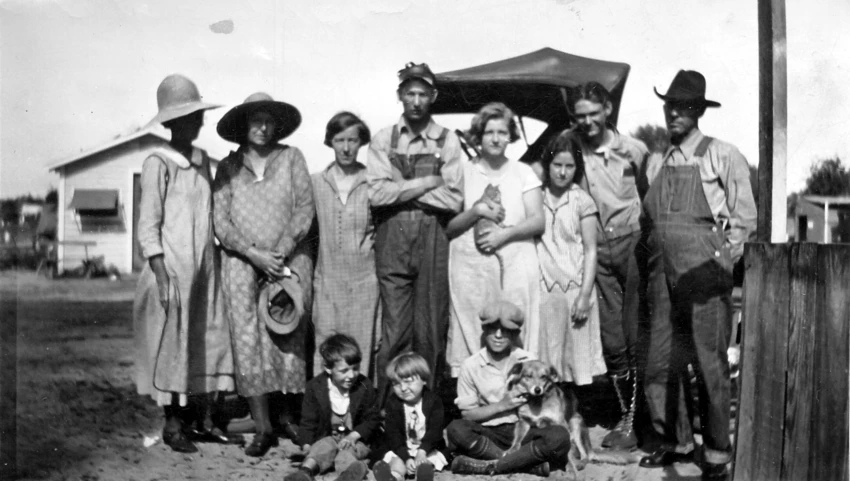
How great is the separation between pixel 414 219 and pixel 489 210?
1.55ft

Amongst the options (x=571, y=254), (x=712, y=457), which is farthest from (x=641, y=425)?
(x=571, y=254)

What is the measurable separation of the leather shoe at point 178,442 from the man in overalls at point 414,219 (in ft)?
3.97

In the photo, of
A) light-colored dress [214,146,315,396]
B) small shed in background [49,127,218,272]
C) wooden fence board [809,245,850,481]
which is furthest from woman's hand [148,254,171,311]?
wooden fence board [809,245,850,481]

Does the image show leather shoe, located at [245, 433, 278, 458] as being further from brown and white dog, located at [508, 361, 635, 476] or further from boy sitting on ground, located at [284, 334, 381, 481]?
brown and white dog, located at [508, 361, 635, 476]

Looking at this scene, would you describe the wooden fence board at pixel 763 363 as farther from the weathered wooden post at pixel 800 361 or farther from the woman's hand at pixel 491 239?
the woman's hand at pixel 491 239

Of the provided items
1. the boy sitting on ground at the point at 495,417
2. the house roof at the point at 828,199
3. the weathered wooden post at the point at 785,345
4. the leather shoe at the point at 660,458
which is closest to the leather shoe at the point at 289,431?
the boy sitting on ground at the point at 495,417

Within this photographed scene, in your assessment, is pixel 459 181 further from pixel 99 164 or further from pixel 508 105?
pixel 99 164

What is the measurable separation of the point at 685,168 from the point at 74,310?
4057 mm

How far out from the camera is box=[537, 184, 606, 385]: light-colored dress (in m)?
6.20

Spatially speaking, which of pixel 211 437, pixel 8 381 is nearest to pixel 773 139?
pixel 211 437

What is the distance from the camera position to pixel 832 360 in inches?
185

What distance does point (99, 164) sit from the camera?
6.42 meters

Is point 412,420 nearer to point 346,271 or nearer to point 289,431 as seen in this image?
point 289,431

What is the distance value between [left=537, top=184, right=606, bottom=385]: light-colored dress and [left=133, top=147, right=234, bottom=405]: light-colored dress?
202 cm
